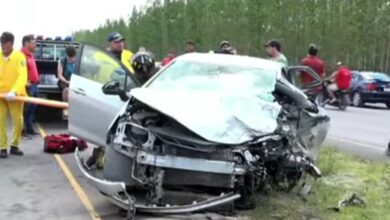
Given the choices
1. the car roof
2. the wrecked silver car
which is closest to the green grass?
the wrecked silver car

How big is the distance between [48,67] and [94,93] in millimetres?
7261

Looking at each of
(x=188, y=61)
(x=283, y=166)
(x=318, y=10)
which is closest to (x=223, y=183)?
(x=283, y=166)

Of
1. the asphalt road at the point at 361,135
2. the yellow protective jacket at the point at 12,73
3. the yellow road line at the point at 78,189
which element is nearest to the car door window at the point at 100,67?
the yellow road line at the point at 78,189

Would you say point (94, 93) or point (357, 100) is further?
point (357, 100)

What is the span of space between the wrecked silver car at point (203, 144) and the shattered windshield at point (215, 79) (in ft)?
0.04

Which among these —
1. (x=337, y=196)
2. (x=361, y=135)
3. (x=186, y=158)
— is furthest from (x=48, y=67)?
(x=186, y=158)

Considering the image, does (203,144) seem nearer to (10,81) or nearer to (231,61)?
(231,61)

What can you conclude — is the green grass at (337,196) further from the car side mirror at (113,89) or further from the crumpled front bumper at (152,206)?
the car side mirror at (113,89)

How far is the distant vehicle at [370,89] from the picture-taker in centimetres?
3023

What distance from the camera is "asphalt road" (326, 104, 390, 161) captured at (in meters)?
12.6

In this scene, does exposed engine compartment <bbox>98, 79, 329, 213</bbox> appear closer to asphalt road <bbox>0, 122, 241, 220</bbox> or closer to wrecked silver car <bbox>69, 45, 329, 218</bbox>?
wrecked silver car <bbox>69, 45, 329, 218</bbox>

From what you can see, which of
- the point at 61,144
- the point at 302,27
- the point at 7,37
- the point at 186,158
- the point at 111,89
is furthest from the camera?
the point at 302,27

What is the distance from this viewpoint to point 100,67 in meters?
8.94

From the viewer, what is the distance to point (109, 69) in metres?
8.91
